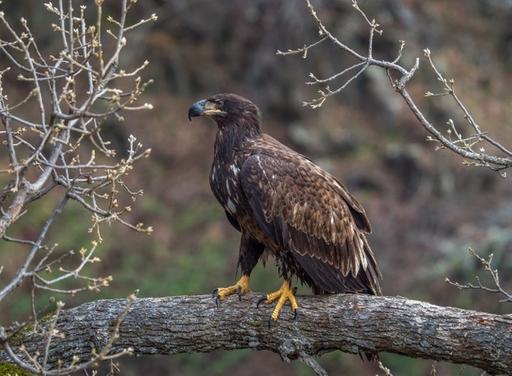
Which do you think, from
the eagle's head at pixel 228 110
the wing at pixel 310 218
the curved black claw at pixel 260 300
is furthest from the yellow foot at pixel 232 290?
the eagle's head at pixel 228 110

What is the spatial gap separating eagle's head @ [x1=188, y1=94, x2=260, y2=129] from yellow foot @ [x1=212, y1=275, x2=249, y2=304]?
1.07 meters

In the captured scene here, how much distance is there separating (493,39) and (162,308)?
47.8 ft

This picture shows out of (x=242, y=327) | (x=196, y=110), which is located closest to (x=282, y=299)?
(x=242, y=327)

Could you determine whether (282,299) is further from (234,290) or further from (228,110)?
(228,110)

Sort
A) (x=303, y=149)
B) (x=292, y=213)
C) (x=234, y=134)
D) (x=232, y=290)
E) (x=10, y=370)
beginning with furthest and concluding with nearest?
(x=303, y=149), (x=234, y=134), (x=292, y=213), (x=232, y=290), (x=10, y=370)

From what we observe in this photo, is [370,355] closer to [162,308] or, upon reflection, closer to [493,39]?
[162,308]

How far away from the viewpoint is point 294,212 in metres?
6.08

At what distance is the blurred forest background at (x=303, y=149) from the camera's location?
12.9 meters

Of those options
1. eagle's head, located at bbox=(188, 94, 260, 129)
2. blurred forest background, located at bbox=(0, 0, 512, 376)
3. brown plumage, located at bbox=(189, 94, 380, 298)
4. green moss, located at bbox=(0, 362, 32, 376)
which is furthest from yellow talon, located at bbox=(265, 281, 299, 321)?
blurred forest background, located at bbox=(0, 0, 512, 376)

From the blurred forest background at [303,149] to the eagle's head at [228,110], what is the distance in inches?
241

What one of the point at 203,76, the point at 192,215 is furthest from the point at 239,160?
the point at 203,76

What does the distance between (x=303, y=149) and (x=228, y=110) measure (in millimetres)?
9303

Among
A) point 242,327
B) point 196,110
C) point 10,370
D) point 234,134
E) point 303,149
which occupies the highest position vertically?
point 303,149

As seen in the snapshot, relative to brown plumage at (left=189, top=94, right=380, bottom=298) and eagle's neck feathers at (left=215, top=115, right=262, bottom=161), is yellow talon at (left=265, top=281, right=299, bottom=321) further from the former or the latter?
eagle's neck feathers at (left=215, top=115, right=262, bottom=161)
